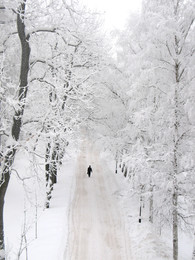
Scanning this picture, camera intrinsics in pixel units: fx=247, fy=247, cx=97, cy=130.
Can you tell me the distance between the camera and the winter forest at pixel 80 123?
23.4 ft

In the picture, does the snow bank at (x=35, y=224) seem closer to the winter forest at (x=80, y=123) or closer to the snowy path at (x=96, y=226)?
the winter forest at (x=80, y=123)

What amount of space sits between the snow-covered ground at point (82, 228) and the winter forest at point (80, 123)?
6cm

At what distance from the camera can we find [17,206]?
51.8 ft

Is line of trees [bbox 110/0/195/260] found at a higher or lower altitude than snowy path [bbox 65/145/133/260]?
higher

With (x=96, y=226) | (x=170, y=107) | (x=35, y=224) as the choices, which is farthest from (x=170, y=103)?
(x=35, y=224)

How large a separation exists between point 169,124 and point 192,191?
2593mm

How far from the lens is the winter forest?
23.4ft

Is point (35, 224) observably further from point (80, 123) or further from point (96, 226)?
point (80, 123)

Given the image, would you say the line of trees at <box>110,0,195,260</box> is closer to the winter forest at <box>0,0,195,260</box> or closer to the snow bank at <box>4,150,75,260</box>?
the winter forest at <box>0,0,195,260</box>

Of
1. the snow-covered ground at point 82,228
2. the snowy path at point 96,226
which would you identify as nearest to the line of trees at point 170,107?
the snow-covered ground at point 82,228

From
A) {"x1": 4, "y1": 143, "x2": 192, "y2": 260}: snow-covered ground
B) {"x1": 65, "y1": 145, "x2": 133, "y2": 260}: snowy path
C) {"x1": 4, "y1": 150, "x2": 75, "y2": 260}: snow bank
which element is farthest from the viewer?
{"x1": 65, "y1": 145, "x2": 133, "y2": 260}: snowy path

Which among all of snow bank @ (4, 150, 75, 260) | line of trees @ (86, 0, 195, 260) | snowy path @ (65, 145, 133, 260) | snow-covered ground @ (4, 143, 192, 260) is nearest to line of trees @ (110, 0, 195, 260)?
line of trees @ (86, 0, 195, 260)

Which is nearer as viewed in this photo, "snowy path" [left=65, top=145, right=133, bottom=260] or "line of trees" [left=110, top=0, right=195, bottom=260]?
"line of trees" [left=110, top=0, right=195, bottom=260]

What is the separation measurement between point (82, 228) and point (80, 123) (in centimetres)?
664
